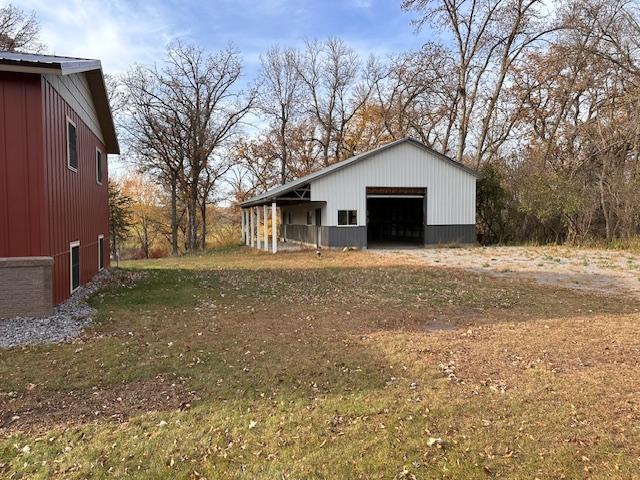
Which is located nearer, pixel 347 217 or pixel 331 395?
pixel 331 395

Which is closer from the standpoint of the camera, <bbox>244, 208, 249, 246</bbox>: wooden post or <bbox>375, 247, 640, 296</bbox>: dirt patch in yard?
<bbox>375, 247, 640, 296</bbox>: dirt patch in yard

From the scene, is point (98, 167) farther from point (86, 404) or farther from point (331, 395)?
point (331, 395)

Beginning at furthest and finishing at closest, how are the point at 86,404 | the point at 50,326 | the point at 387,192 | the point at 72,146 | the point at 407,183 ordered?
the point at 387,192
the point at 407,183
the point at 72,146
the point at 50,326
the point at 86,404

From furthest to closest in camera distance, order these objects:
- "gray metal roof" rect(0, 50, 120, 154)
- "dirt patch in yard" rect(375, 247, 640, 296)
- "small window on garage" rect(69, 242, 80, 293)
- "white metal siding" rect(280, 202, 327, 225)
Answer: "white metal siding" rect(280, 202, 327, 225) < "dirt patch in yard" rect(375, 247, 640, 296) < "small window on garage" rect(69, 242, 80, 293) < "gray metal roof" rect(0, 50, 120, 154)

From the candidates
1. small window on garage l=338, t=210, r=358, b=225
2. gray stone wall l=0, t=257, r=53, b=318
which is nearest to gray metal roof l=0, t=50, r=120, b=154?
gray stone wall l=0, t=257, r=53, b=318

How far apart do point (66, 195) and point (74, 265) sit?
1499 millimetres

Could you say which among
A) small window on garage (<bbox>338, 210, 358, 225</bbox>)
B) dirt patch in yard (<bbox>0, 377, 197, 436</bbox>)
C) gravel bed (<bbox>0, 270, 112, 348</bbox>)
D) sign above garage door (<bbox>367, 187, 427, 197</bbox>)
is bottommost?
dirt patch in yard (<bbox>0, 377, 197, 436</bbox>)

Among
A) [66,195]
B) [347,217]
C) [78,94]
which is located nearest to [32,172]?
[66,195]

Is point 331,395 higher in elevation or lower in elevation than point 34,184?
lower

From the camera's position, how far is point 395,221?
2947 centimetres

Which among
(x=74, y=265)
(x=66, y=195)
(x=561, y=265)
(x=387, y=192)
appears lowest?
(x=561, y=265)

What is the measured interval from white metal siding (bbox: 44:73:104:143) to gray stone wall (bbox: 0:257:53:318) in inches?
123

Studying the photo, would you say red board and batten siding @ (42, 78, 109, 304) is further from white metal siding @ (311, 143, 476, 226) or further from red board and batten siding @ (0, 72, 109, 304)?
white metal siding @ (311, 143, 476, 226)

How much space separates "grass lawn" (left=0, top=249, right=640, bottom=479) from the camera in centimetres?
298
